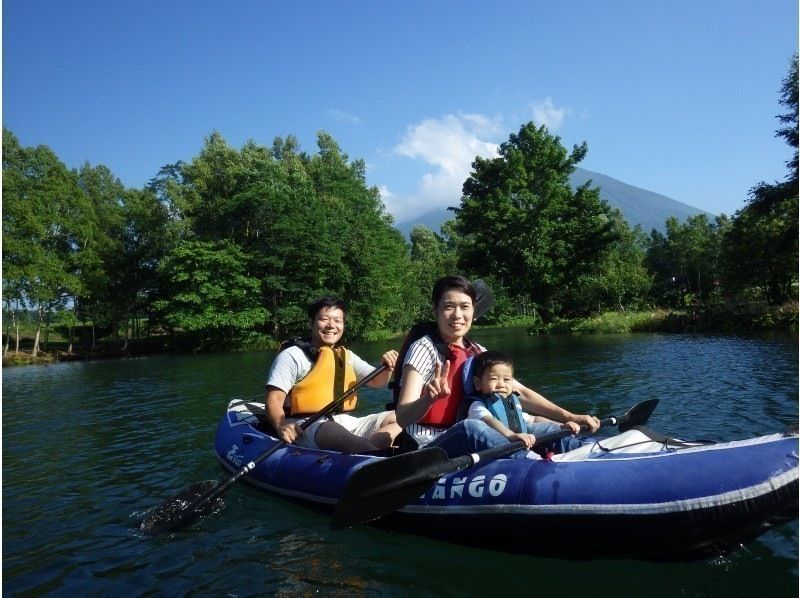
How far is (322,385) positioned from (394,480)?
72.6 inches

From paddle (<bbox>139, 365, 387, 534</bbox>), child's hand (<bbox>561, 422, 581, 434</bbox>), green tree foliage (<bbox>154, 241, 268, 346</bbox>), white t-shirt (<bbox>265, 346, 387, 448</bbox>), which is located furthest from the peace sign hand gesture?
green tree foliage (<bbox>154, 241, 268, 346</bbox>)

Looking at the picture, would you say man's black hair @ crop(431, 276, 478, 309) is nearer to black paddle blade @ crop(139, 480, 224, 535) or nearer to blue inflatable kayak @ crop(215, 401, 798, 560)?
blue inflatable kayak @ crop(215, 401, 798, 560)

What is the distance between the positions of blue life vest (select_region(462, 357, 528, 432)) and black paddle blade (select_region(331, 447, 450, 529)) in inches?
25.9

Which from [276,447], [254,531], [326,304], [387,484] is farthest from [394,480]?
[326,304]

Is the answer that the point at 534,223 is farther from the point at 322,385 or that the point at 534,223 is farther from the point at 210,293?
the point at 322,385

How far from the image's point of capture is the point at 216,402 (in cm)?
1173

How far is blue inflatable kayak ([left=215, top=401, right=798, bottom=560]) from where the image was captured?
10.3 ft

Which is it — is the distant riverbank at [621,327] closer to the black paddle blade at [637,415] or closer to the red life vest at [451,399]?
the black paddle blade at [637,415]

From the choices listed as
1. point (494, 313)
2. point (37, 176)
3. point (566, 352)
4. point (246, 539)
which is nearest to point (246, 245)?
point (37, 176)

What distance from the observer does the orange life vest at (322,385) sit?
17.9ft

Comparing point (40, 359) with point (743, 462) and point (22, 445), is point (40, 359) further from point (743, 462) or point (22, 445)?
point (743, 462)

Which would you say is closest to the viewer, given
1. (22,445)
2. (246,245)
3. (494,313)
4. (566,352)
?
(22,445)

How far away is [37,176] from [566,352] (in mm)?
27579

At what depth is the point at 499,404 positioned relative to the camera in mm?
4320
